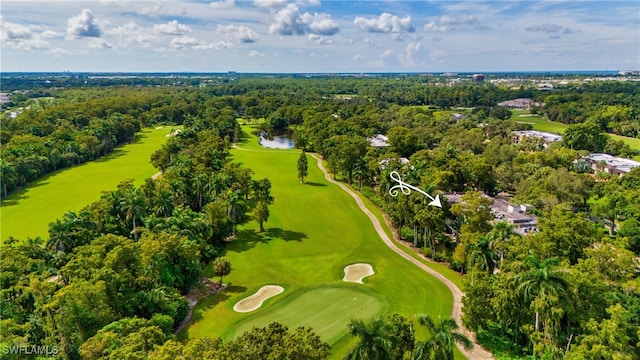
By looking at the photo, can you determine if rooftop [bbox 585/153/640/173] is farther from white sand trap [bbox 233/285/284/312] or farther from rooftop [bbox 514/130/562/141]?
white sand trap [bbox 233/285/284/312]

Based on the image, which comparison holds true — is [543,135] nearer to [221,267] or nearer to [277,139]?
[277,139]

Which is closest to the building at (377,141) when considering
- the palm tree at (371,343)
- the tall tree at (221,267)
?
the tall tree at (221,267)

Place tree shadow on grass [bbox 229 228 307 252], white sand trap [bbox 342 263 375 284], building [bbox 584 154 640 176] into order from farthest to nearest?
building [bbox 584 154 640 176]
tree shadow on grass [bbox 229 228 307 252]
white sand trap [bbox 342 263 375 284]

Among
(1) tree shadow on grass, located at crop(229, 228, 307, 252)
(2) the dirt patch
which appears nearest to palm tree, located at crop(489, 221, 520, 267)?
(1) tree shadow on grass, located at crop(229, 228, 307, 252)

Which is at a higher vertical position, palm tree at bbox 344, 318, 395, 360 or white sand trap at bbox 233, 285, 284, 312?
palm tree at bbox 344, 318, 395, 360

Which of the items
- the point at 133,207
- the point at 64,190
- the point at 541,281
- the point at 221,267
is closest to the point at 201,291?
the point at 221,267

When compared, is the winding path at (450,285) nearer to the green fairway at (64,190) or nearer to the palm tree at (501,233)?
the palm tree at (501,233)
